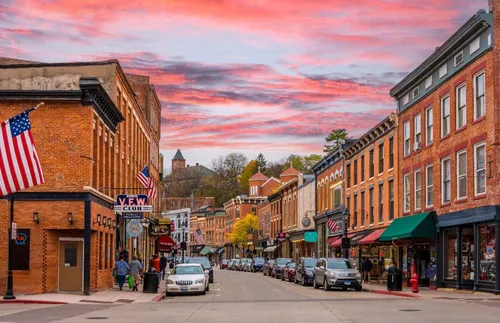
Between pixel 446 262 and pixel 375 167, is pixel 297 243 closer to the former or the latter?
pixel 375 167

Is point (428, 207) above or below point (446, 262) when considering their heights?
above

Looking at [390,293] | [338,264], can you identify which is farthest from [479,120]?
[338,264]

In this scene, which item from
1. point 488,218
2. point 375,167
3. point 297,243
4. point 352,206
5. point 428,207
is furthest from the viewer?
point 297,243

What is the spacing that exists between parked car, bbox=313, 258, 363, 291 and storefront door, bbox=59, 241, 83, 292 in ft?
41.8

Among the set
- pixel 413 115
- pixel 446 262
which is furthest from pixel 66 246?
pixel 413 115

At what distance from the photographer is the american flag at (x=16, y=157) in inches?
993

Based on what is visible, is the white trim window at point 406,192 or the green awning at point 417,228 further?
the white trim window at point 406,192

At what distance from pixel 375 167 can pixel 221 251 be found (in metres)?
109

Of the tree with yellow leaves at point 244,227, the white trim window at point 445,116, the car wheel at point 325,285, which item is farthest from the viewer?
the tree with yellow leaves at point 244,227

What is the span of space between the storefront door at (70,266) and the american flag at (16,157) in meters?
10.2

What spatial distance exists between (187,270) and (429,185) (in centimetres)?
1363

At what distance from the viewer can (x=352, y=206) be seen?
61312 millimetres

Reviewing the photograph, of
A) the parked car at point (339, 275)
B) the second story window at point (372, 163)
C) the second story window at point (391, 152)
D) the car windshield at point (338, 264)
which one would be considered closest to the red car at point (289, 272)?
the second story window at point (372, 163)

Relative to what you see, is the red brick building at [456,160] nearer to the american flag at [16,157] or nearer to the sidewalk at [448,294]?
the sidewalk at [448,294]
